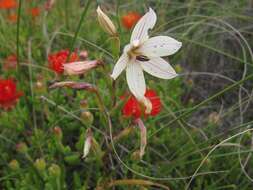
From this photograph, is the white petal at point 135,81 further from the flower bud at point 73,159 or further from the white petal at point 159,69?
the flower bud at point 73,159

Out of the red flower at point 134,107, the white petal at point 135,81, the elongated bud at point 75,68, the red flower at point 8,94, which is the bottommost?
the red flower at point 8,94

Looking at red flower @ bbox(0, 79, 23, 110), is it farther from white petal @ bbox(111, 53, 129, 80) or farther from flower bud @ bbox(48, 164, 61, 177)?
white petal @ bbox(111, 53, 129, 80)

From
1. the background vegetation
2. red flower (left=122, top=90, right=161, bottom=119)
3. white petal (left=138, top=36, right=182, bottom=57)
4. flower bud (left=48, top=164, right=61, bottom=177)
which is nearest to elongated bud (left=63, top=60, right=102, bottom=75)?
the background vegetation

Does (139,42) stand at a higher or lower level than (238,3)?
higher

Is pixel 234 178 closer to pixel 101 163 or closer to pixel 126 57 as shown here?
pixel 101 163

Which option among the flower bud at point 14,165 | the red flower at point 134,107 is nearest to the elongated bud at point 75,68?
the red flower at point 134,107

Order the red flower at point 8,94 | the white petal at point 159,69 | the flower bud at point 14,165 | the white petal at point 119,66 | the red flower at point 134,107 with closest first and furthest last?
the white petal at point 119,66
the white petal at point 159,69
the red flower at point 134,107
the flower bud at point 14,165
the red flower at point 8,94

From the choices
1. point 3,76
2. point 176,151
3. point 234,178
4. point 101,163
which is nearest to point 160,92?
point 176,151
